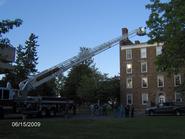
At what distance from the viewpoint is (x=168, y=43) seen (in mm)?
30312

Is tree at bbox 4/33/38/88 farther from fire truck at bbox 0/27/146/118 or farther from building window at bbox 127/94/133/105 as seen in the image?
fire truck at bbox 0/27/146/118

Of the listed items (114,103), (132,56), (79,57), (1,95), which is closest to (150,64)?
(132,56)

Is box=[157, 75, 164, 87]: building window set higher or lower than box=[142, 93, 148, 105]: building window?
higher

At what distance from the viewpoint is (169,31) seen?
29.5 metres

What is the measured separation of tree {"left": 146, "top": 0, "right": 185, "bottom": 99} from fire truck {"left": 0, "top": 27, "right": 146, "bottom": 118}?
120 inches

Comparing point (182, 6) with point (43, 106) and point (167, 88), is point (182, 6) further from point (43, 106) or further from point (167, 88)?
point (167, 88)

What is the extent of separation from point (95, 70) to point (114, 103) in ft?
36.3

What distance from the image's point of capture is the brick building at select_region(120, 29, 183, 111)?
70625mm

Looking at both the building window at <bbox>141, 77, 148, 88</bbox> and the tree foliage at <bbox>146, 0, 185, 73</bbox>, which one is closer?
the tree foliage at <bbox>146, 0, 185, 73</bbox>

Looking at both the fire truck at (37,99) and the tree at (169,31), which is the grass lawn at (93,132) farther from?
the fire truck at (37,99)

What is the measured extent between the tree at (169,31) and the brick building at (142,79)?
126 ft

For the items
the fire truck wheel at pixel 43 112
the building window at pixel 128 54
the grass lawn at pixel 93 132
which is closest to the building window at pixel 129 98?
the building window at pixel 128 54

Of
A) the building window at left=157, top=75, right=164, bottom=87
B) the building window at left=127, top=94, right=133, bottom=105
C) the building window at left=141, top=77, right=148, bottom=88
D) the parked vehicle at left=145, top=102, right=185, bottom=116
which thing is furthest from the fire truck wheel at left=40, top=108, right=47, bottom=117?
the building window at left=157, top=75, right=164, bottom=87

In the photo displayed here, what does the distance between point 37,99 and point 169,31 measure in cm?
1790
